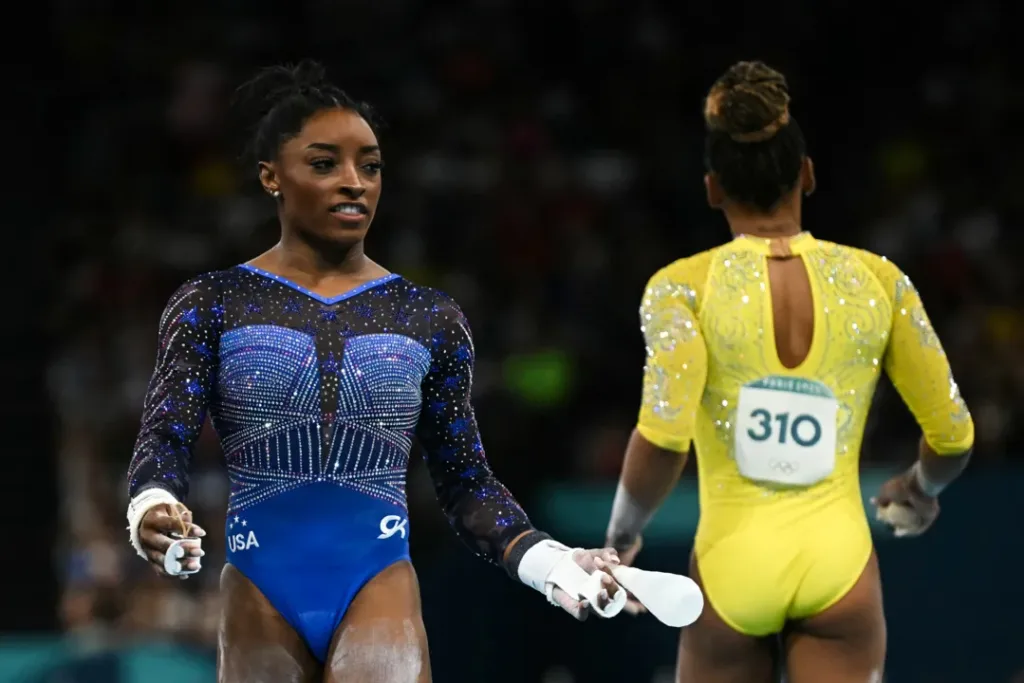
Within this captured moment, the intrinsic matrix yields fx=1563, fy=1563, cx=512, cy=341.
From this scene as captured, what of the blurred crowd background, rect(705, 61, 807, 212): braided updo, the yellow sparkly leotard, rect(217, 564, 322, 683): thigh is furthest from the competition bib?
the blurred crowd background

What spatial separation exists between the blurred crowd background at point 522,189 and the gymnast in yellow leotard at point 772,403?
287 centimetres

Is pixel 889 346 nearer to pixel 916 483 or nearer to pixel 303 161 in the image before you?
pixel 916 483

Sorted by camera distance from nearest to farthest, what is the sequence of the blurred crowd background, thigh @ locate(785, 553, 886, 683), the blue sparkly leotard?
the blue sparkly leotard, thigh @ locate(785, 553, 886, 683), the blurred crowd background

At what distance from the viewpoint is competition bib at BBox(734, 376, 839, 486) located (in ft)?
11.7

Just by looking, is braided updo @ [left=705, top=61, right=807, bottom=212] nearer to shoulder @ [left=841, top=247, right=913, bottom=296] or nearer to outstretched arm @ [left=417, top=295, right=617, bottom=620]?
shoulder @ [left=841, top=247, right=913, bottom=296]

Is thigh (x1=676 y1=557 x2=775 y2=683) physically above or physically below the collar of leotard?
below

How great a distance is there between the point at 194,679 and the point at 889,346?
3.24 meters

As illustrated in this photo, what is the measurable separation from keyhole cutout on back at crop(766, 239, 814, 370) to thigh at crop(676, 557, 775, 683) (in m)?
0.60

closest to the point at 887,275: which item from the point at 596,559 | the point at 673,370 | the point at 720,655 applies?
the point at 673,370

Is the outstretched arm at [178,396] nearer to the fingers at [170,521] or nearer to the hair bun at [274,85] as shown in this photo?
the fingers at [170,521]

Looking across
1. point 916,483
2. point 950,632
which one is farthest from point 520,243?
point 916,483

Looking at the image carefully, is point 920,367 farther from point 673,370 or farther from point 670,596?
point 670,596

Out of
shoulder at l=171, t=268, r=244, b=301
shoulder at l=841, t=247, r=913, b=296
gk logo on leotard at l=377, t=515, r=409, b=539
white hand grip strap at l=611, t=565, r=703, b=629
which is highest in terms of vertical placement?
shoulder at l=841, t=247, r=913, b=296

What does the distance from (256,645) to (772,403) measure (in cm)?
133
